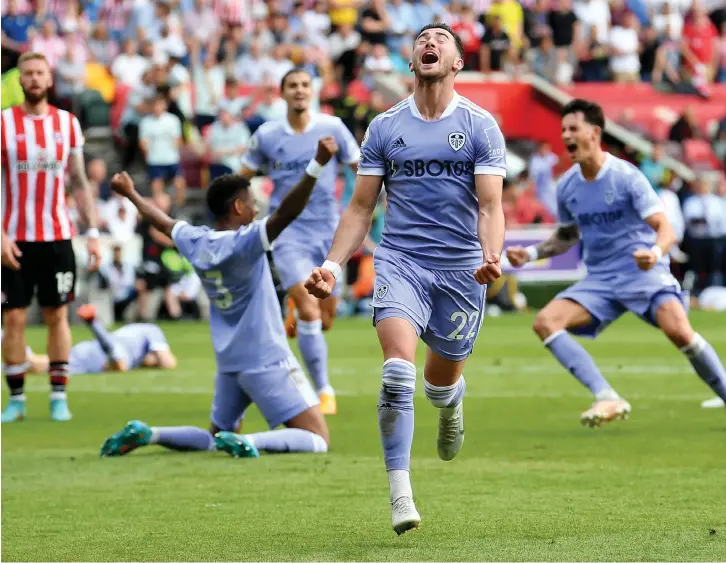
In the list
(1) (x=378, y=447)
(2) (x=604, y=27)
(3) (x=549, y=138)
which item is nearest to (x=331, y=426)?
(1) (x=378, y=447)

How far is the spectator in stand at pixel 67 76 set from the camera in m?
23.6

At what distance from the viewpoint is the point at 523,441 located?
400 inches

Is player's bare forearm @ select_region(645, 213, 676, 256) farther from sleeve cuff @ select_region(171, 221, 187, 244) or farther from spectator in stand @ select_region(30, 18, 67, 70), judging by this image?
spectator in stand @ select_region(30, 18, 67, 70)

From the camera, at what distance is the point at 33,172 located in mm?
11383

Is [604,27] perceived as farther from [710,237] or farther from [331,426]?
[331,426]

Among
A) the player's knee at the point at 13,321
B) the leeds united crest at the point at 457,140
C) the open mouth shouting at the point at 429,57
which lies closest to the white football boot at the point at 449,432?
the leeds united crest at the point at 457,140

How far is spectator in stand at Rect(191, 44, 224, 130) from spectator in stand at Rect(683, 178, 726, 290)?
27.1 feet

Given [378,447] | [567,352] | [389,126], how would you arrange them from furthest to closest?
[567,352]
[378,447]
[389,126]

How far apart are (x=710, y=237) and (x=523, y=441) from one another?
1675 centimetres

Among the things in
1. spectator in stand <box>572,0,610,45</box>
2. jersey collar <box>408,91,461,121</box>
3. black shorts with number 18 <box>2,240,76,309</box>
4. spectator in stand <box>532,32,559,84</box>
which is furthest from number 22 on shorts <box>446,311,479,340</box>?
spectator in stand <box>572,0,610,45</box>

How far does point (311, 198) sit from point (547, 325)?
2396mm

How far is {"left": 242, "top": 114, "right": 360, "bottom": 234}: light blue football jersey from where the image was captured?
12219 mm

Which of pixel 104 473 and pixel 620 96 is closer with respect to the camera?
pixel 104 473

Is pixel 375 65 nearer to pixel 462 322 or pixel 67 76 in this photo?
pixel 67 76
